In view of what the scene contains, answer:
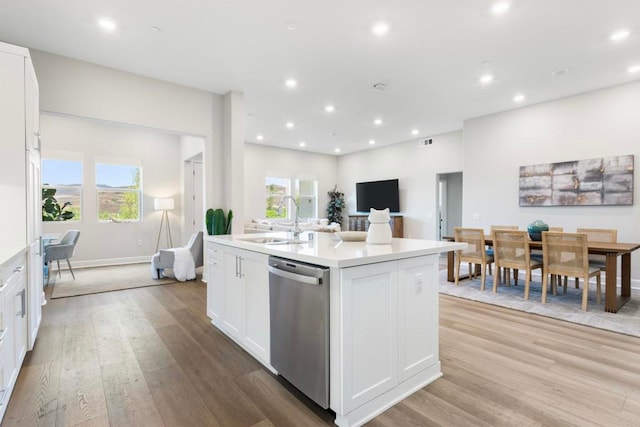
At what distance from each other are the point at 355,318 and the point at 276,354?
0.78 meters

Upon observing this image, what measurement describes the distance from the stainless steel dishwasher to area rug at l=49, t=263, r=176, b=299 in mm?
3842

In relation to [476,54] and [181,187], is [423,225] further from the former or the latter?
[181,187]

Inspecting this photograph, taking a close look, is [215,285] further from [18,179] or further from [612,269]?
[612,269]

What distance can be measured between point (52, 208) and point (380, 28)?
7058 millimetres

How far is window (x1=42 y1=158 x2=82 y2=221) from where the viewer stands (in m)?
6.25

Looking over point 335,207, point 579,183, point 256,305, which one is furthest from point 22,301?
point 335,207

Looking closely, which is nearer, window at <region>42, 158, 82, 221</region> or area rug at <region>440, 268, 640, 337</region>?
area rug at <region>440, 268, 640, 337</region>

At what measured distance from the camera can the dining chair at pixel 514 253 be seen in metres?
4.11

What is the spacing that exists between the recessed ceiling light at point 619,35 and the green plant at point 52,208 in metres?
9.16

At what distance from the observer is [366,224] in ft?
30.8

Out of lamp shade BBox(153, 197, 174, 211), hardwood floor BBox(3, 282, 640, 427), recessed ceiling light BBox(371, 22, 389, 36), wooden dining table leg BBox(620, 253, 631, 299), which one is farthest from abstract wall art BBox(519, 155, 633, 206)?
lamp shade BBox(153, 197, 174, 211)

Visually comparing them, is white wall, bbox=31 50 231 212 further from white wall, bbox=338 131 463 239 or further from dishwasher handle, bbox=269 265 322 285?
white wall, bbox=338 131 463 239

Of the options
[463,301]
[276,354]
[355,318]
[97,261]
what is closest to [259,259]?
[276,354]

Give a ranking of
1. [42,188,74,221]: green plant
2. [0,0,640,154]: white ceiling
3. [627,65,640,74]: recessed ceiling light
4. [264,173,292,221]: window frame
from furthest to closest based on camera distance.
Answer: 1. [264,173,292,221]: window frame
2. [42,188,74,221]: green plant
3. [627,65,640,74]: recessed ceiling light
4. [0,0,640,154]: white ceiling
